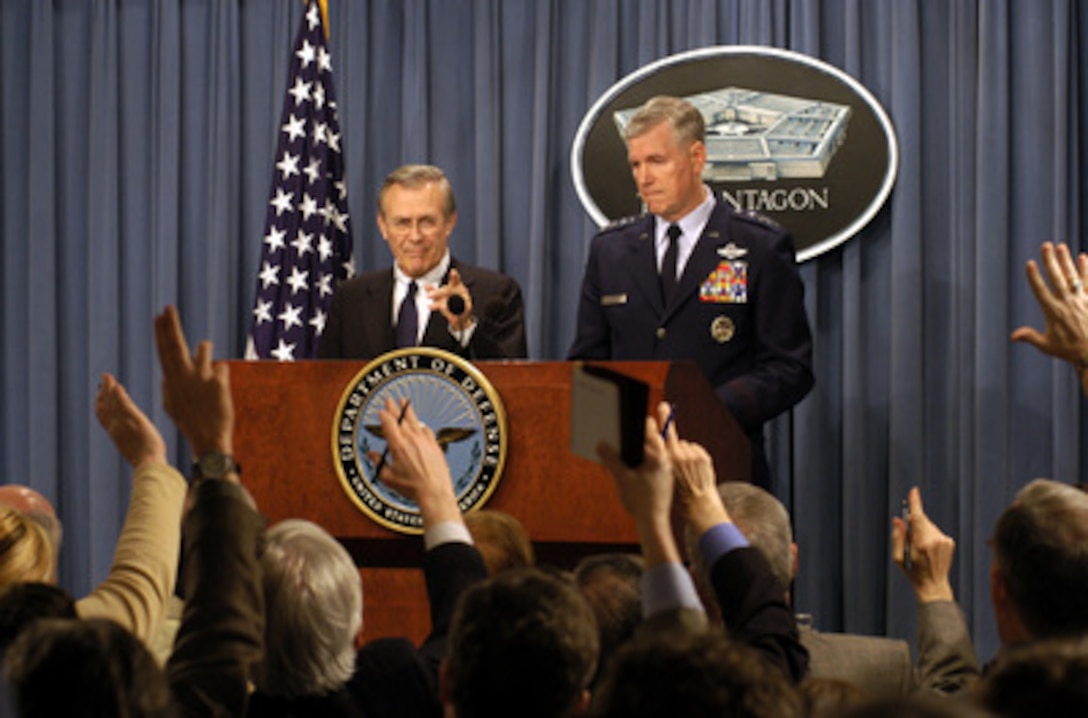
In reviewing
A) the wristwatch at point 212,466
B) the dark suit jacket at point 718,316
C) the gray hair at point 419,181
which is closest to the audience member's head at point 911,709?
the wristwatch at point 212,466

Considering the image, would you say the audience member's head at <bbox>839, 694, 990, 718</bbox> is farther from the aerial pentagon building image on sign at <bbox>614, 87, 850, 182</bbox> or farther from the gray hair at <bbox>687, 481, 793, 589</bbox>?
the aerial pentagon building image on sign at <bbox>614, 87, 850, 182</bbox>

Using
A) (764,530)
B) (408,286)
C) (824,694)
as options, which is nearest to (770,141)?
(408,286)

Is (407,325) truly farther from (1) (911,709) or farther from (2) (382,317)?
(1) (911,709)

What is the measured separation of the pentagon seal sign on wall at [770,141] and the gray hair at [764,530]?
2863 mm

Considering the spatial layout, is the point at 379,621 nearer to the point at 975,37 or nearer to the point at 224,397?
the point at 224,397

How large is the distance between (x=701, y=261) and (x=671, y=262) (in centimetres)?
13

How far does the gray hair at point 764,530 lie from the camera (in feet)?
8.86

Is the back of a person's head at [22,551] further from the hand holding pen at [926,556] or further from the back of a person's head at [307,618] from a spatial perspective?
the hand holding pen at [926,556]

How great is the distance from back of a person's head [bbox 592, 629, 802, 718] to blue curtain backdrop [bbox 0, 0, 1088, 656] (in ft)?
13.6

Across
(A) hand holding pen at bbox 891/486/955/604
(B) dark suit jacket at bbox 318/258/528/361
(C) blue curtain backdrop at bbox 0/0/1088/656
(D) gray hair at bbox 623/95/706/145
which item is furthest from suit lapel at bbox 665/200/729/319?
(A) hand holding pen at bbox 891/486/955/604

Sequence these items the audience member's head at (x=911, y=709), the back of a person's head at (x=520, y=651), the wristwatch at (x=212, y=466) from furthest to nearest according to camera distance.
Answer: the wristwatch at (x=212, y=466) → the back of a person's head at (x=520, y=651) → the audience member's head at (x=911, y=709)

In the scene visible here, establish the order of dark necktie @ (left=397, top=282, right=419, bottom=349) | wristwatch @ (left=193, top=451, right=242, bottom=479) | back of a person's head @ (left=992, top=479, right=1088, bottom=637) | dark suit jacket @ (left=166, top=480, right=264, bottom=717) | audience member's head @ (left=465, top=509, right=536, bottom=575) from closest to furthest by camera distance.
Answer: dark suit jacket @ (left=166, top=480, right=264, bottom=717), wristwatch @ (left=193, top=451, right=242, bottom=479), back of a person's head @ (left=992, top=479, right=1088, bottom=637), audience member's head @ (left=465, top=509, right=536, bottom=575), dark necktie @ (left=397, top=282, right=419, bottom=349)

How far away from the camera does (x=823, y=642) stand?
290 centimetres

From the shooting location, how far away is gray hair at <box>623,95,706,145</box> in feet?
15.5
